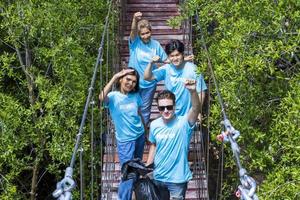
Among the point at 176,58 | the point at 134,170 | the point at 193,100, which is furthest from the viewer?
the point at 176,58

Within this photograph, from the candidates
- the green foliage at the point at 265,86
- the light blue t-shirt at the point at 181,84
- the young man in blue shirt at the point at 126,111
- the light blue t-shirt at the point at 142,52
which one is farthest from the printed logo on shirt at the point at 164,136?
the light blue t-shirt at the point at 142,52

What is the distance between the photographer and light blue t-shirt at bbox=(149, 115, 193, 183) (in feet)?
11.2

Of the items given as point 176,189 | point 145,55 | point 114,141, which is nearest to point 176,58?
A: point 145,55

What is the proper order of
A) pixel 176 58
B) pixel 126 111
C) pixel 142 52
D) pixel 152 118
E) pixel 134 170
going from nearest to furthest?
pixel 134 170 → pixel 126 111 → pixel 176 58 → pixel 142 52 → pixel 152 118

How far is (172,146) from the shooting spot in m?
3.43

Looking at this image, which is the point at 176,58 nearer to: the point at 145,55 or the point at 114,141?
the point at 145,55

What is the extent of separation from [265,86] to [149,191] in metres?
1.59

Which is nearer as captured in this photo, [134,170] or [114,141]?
[134,170]

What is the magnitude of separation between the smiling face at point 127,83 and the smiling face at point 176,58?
36 centimetres

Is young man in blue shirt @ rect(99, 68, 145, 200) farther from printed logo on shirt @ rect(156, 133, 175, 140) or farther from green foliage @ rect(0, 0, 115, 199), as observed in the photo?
green foliage @ rect(0, 0, 115, 199)

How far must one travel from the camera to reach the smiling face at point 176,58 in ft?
13.4

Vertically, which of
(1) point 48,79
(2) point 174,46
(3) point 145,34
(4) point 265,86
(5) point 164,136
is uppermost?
(3) point 145,34

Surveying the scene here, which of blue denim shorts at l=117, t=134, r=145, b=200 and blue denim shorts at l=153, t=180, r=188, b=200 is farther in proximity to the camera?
blue denim shorts at l=117, t=134, r=145, b=200

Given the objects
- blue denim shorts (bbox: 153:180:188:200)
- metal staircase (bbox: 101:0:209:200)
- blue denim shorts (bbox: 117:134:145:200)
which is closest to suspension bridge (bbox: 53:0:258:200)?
metal staircase (bbox: 101:0:209:200)
